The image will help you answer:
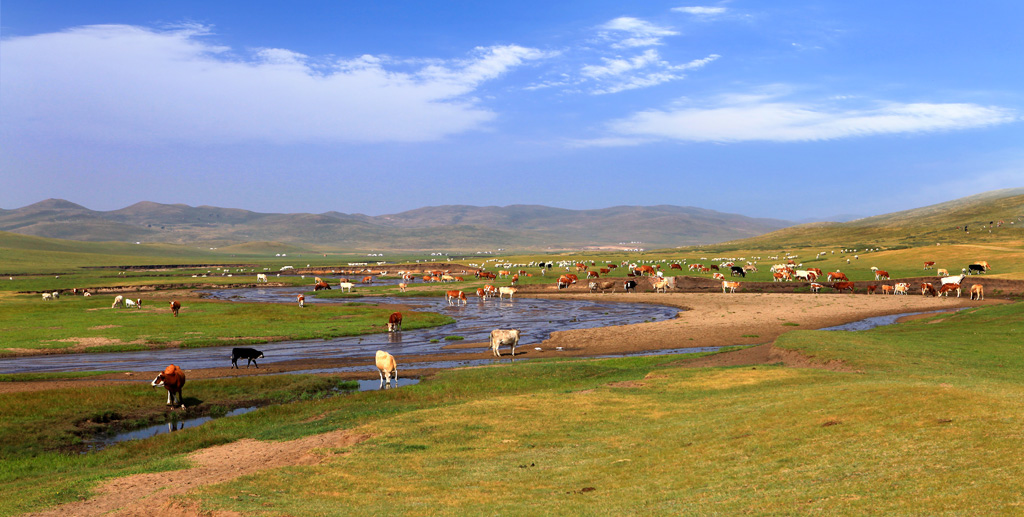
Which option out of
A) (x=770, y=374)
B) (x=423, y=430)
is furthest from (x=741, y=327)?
(x=423, y=430)

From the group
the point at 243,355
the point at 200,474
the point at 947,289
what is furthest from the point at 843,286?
the point at 200,474

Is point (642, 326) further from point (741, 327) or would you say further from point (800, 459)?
point (800, 459)

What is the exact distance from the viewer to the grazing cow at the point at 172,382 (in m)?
24.1

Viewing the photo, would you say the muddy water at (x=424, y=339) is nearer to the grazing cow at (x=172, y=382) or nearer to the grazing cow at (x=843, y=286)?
the grazing cow at (x=172, y=382)

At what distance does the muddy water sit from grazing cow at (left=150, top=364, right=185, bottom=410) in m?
9.50

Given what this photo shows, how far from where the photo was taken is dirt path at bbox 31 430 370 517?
38.1ft

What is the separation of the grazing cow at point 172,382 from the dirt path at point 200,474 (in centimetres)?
773

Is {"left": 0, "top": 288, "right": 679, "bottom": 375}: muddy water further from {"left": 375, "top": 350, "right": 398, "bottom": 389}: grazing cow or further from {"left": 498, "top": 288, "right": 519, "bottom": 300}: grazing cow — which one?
{"left": 375, "top": 350, "right": 398, "bottom": 389}: grazing cow

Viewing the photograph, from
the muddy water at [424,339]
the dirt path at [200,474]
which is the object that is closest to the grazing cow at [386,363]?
the dirt path at [200,474]

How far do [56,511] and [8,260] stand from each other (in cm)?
21674

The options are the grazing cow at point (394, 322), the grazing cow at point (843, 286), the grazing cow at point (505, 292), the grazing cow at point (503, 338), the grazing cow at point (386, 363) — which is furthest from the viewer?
the grazing cow at point (505, 292)

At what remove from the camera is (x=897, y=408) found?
13352 mm

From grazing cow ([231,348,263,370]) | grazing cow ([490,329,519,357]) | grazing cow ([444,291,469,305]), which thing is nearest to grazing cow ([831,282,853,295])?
grazing cow ([444,291,469,305])

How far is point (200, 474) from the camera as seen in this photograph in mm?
14602
